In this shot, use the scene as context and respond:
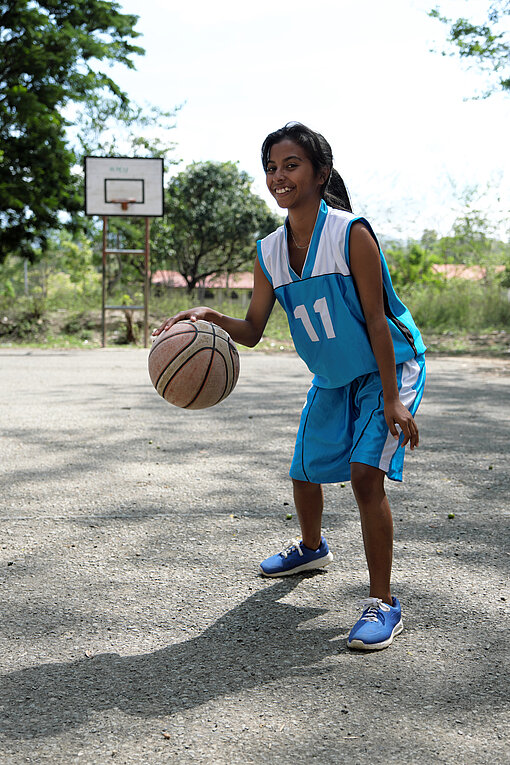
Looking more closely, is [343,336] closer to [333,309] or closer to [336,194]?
[333,309]

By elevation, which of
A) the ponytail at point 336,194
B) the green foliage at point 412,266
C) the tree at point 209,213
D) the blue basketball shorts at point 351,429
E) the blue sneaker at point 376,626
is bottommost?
the blue sneaker at point 376,626

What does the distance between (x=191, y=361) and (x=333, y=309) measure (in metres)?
0.64

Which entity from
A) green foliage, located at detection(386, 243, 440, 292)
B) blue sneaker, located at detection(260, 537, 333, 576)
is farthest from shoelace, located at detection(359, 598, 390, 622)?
green foliage, located at detection(386, 243, 440, 292)

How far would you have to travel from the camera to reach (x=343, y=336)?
2.86 m

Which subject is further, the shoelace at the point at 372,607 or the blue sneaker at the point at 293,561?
the blue sneaker at the point at 293,561

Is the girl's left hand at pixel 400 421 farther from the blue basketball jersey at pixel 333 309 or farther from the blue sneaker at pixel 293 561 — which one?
the blue sneaker at pixel 293 561

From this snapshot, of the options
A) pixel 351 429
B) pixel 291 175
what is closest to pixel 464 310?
pixel 351 429

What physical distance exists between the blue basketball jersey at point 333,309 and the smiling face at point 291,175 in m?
0.09

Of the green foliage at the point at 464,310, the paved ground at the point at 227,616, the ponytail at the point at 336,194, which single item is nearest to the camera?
the paved ground at the point at 227,616

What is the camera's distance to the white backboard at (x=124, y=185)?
19.4 m

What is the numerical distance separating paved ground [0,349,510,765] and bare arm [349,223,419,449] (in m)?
0.76

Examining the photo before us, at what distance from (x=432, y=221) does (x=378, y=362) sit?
123 feet

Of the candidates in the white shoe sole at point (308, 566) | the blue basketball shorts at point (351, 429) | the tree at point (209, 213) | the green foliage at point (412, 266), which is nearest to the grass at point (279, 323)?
the green foliage at point (412, 266)

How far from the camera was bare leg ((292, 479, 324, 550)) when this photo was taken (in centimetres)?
325
